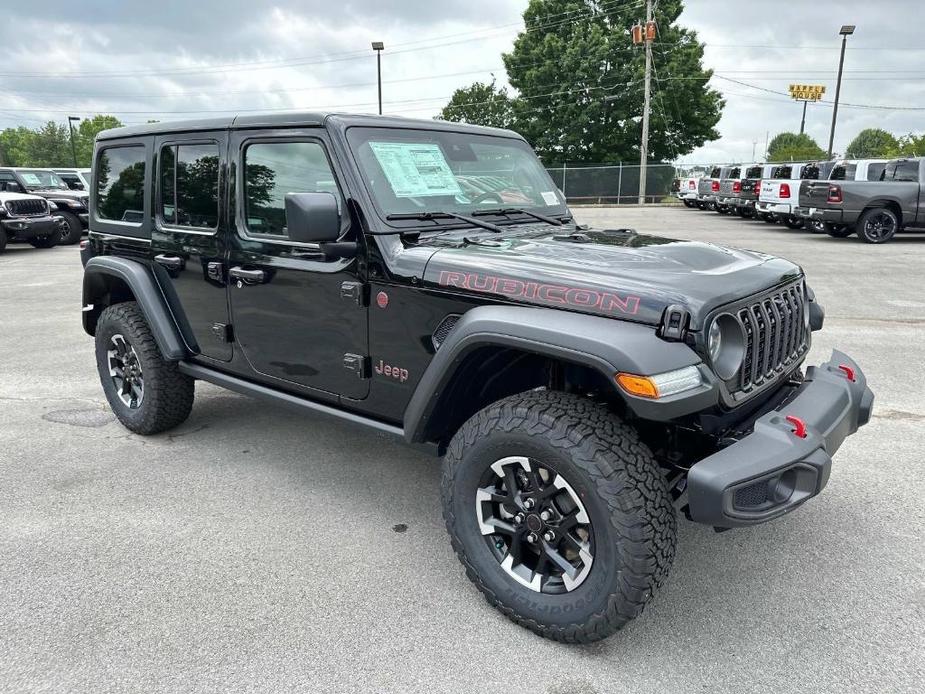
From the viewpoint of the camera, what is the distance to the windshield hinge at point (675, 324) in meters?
2.22

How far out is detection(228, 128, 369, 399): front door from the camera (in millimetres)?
3109

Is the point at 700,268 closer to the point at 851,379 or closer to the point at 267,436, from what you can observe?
the point at 851,379

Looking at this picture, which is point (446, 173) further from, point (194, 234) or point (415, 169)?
point (194, 234)

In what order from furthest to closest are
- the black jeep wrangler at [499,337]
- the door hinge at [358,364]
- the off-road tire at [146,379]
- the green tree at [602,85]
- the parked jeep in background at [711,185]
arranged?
1. the green tree at [602,85]
2. the parked jeep in background at [711,185]
3. the off-road tire at [146,379]
4. the door hinge at [358,364]
5. the black jeep wrangler at [499,337]

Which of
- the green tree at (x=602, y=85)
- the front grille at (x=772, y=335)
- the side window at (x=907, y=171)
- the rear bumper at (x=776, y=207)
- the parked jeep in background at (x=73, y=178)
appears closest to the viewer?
the front grille at (x=772, y=335)

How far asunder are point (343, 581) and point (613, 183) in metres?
33.2

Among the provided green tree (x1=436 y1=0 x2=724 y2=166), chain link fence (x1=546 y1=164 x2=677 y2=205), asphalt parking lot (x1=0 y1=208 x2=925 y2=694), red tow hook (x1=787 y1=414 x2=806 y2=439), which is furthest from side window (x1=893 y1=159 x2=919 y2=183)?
green tree (x1=436 y1=0 x2=724 y2=166)

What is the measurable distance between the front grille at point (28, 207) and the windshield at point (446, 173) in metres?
14.3

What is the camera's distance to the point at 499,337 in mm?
2439

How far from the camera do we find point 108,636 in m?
2.51

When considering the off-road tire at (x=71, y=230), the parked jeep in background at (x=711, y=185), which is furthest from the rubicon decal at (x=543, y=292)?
the parked jeep in background at (x=711, y=185)

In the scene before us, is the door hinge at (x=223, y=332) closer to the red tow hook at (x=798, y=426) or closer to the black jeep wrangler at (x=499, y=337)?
the black jeep wrangler at (x=499, y=337)

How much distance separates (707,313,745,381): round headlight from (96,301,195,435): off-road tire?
10.3 feet

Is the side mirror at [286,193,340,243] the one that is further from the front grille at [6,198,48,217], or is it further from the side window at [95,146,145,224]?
the front grille at [6,198,48,217]
